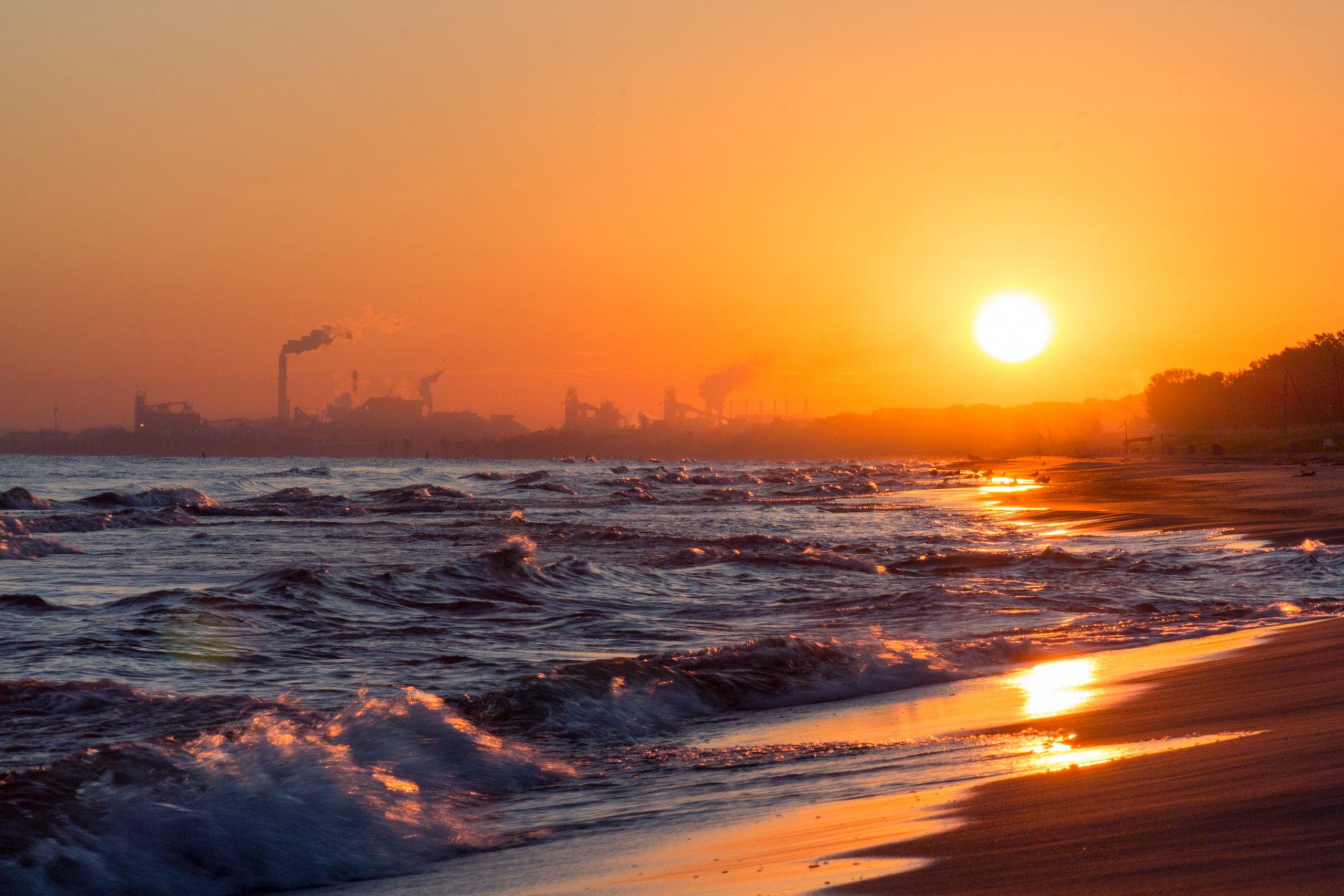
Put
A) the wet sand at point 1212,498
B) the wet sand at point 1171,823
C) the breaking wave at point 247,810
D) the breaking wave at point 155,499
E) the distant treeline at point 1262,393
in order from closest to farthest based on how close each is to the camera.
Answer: the wet sand at point 1171,823 < the breaking wave at point 247,810 < the wet sand at point 1212,498 < the breaking wave at point 155,499 < the distant treeline at point 1262,393

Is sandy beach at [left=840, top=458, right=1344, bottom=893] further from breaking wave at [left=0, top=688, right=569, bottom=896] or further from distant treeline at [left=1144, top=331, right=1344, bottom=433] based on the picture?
distant treeline at [left=1144, top=331, right=1344, bottom=433]

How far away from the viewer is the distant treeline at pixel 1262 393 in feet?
272

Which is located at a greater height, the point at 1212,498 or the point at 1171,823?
the point at 1171,823

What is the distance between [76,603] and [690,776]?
7850 millimetres

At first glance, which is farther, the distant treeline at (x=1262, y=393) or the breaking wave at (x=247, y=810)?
the distant treeline at (x=1262, y=393)

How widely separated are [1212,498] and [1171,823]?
28543mm

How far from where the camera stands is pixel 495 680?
6902 mm

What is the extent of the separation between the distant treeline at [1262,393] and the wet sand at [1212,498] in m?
33.1

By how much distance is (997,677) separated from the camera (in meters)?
6.90

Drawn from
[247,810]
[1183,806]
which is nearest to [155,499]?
[247,810]

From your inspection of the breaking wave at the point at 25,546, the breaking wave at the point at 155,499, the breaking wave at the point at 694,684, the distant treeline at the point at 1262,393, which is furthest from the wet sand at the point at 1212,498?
the distant treeline at the point at 1262,393

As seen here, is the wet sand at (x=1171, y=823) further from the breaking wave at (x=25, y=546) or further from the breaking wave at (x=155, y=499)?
the breaking wave at (x=155, y=499)

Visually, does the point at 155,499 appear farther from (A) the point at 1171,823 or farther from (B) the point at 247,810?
(A) the point at 1171,823

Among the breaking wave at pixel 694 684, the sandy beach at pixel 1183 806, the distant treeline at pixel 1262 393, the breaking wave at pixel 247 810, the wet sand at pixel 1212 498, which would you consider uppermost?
the distant treeline at pixel 1262 393
